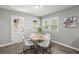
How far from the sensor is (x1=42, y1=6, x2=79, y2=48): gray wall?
54.6 inches

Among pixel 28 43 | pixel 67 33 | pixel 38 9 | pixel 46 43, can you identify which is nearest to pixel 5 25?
pixel 28 43

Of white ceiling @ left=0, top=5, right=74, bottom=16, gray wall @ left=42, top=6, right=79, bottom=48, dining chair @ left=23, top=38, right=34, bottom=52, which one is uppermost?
white ceiling @ left=0, top=5, right=74, bottom=16

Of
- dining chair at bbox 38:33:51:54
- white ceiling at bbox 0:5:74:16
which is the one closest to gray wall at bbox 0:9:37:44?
white ceiling at bbox 0:5:74:16

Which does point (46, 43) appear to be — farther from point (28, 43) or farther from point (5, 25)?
point (5, 25)

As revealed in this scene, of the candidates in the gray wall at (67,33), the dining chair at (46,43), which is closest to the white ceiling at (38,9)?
the gray wall at (67,33)

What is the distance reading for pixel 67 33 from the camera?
145cm

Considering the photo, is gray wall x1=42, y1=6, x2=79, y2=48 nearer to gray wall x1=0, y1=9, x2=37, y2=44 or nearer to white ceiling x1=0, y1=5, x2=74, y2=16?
white ceiling x1=0, y1=5, x2=74, y2=16

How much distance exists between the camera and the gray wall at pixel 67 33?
139cm

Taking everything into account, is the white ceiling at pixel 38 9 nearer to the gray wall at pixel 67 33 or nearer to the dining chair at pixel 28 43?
the gray wall at pixel 67 33

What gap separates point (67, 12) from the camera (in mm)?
1411

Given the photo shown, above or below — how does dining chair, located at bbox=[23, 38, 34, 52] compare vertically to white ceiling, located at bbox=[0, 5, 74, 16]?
below

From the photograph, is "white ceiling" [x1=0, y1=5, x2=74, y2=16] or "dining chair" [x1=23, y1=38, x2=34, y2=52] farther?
"dining chair" [x1=23, y1=38, x2=34, y2=52]

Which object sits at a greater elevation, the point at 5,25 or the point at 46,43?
the point at 5,25

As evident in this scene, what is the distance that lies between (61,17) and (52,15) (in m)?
0.16
